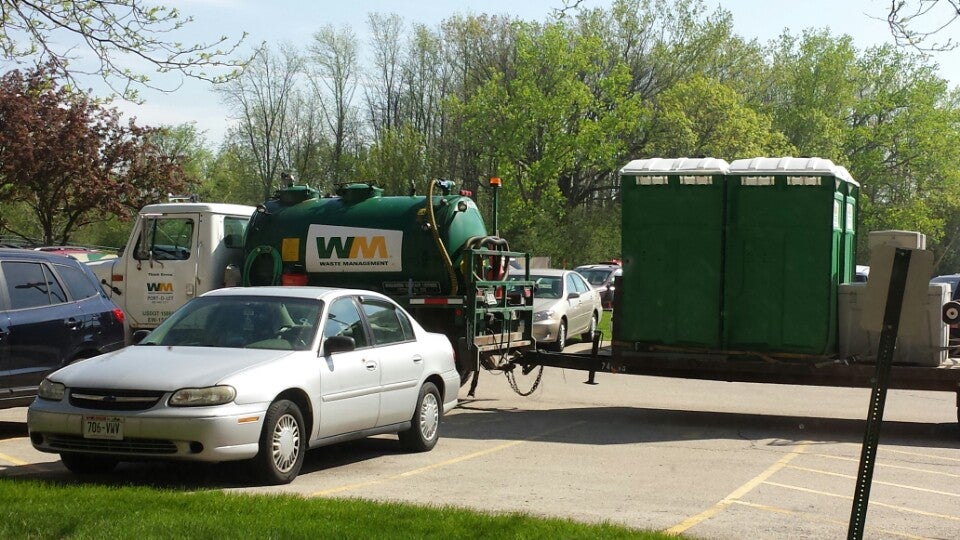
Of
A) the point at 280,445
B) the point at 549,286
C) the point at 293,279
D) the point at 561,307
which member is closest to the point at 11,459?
the point at 280,445

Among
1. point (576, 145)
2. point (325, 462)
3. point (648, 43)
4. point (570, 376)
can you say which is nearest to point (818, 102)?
point (648, 43)

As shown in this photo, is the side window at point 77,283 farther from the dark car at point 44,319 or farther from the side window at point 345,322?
the side window at point 345,322

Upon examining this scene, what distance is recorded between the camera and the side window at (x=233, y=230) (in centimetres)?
1789

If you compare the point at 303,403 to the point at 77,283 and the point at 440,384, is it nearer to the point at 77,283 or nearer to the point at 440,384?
the point at 440,384

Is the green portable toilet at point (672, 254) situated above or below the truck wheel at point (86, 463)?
above

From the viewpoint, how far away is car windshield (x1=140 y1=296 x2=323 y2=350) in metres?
9.75

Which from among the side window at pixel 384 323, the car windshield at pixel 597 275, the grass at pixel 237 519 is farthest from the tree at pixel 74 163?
the grass at pixel 237 519

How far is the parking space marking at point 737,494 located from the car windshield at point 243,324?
3.45 m

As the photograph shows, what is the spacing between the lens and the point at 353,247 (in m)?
15.9

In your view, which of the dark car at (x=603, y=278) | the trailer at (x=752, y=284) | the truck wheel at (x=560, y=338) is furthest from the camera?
the dark car at (x=603, y=278)

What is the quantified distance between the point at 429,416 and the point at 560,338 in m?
12.2

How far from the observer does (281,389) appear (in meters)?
8.98

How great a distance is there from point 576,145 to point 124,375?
4289 cm

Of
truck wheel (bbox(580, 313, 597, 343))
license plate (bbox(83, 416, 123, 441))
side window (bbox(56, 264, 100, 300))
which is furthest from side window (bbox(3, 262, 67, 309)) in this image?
truck wheel (bbox(580, 313, 597, 343))
